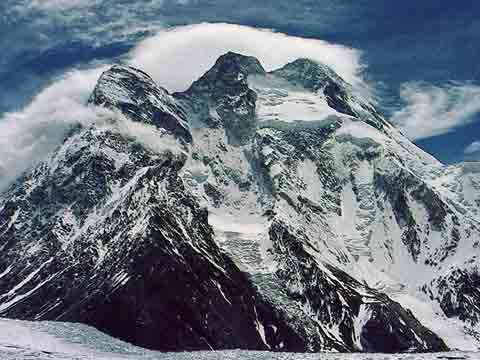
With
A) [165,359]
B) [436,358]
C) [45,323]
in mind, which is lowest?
[45,323]

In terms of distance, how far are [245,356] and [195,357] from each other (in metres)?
6.91

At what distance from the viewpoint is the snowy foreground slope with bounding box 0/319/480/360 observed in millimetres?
92250

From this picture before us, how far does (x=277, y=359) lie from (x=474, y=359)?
23.5 m

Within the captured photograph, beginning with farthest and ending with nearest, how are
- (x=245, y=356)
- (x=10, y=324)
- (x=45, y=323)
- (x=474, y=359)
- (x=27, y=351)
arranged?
(x=45, y=323) → (x=10, y=324) → (x=245, y=356) → (x=27, y=351) → (x=474, y=359)

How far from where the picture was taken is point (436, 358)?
294 ft

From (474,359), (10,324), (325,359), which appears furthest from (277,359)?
(10,324)

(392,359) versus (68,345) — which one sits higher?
(392,359)

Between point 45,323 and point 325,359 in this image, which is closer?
point 325,359

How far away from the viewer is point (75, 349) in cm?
10294

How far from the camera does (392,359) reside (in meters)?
87.7

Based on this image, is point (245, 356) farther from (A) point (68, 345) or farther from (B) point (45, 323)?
(B) point (45, 323)

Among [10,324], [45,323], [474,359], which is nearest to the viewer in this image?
[474,359]

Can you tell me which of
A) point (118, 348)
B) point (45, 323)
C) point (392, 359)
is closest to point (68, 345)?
point (118, 348)

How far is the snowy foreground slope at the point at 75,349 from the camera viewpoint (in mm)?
92250
